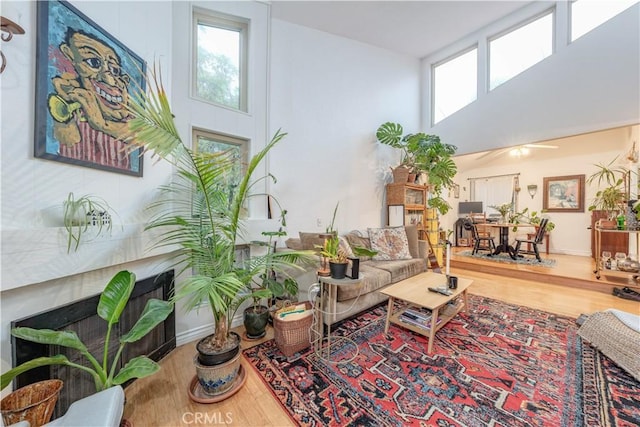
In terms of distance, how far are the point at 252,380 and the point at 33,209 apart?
1623mm

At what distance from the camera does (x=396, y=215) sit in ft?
13.4

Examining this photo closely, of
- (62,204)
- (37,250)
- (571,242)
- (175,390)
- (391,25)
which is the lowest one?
(175,390)

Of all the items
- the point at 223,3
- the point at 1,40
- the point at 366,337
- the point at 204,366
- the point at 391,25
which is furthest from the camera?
the point at 391,25

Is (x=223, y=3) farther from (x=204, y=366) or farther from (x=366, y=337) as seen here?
(x=366, y=337)

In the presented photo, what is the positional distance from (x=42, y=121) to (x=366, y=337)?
2656mm

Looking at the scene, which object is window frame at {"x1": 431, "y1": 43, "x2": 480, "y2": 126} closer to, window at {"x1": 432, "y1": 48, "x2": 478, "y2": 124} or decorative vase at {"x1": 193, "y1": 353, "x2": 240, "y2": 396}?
window at {"x1": 432, "y1": 48, "x2": 478, "y2": 124}

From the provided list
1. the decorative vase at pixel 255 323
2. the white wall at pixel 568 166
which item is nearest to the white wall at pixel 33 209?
the decorative vase at pixel 255 323

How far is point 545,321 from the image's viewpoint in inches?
94.7

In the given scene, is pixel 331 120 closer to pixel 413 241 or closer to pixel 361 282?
pixel 413 241

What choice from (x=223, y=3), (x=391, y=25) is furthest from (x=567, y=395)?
(x=391, y=25)

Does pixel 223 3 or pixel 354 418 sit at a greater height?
pixel 223 3

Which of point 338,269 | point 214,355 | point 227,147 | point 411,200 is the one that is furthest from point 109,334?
point 411,200

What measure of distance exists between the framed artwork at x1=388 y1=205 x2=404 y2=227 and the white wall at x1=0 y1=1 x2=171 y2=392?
3.62m

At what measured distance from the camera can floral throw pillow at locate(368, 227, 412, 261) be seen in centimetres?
326
